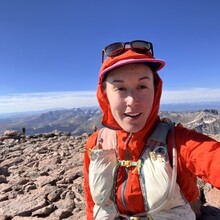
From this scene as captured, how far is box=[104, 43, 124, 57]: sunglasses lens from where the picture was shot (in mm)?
3961

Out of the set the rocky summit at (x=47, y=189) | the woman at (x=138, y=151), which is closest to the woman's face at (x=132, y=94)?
the woman at (x=138, y=151)

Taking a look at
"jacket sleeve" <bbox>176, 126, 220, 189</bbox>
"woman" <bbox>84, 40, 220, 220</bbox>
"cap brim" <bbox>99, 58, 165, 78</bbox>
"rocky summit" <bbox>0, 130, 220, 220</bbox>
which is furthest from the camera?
"rocky summit" <bbox>0, 130, 220, 220</bbox>

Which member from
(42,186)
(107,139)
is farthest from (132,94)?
(42,186)

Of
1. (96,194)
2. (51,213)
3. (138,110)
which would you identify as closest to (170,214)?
(96,194)

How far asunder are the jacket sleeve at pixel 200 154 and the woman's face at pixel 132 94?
0.58 m

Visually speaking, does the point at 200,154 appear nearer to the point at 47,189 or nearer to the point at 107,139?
the point at 107,139

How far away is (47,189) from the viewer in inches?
336

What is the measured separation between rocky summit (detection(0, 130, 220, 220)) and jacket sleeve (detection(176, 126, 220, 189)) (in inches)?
89.2

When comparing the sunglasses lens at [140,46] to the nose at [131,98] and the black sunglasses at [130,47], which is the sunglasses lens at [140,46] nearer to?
the black sunglasses at [130,47]

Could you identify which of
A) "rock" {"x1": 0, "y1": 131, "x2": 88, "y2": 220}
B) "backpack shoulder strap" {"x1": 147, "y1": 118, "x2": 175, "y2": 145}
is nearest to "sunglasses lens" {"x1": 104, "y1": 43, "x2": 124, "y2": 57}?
"backpack shoulder strap" {"x1": 147, "y1": 118, "x2": 175, "y2": 145}

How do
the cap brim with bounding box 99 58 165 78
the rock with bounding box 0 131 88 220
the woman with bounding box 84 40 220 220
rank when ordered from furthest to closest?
the rock with bounding box 0 131 88 220
the cap brim with bounding box 99 58 165 78
the woman with bounding box 84 40 220 220

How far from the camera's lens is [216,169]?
278 cm

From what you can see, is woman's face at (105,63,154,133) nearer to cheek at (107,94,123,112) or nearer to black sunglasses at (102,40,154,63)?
cheek at (107,94,123,112)

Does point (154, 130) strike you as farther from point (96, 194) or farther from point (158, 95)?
point (96, 194)
